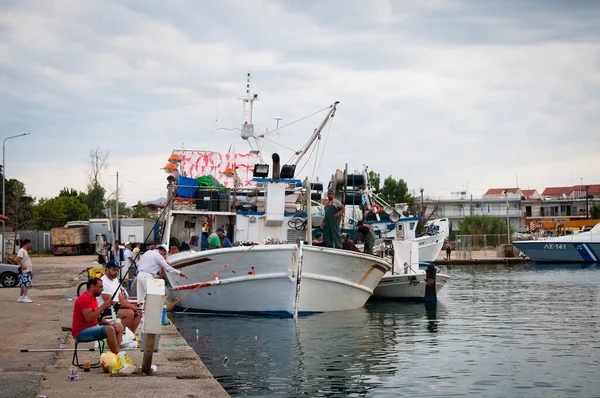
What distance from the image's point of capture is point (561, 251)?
5781cm

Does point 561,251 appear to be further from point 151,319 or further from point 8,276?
point 151,319

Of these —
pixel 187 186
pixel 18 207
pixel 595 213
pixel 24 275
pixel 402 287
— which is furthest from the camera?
pixel 595 213

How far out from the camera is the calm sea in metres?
12.7

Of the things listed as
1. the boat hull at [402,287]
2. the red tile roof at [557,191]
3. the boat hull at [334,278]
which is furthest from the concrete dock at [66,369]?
the red tile roof at [557,191]

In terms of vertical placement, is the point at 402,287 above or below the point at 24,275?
below

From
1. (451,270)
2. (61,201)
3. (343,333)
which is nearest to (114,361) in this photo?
(343,333)

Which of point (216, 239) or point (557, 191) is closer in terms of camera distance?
point (216, 239)

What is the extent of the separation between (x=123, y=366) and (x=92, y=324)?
2.83 ft

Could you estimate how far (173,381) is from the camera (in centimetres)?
1025

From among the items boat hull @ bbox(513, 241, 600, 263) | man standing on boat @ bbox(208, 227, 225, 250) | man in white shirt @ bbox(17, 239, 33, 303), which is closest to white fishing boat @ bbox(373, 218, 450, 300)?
man standing on boat @ bbox(208, 227, 225, 250)

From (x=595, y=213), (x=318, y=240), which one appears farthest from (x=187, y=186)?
(x=595, y=213)

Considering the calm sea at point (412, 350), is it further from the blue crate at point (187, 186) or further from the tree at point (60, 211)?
the tree at point (60, 211)

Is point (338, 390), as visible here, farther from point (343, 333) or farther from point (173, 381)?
point (343, 333)

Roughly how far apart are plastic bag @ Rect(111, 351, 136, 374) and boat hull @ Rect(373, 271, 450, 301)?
16.2m
